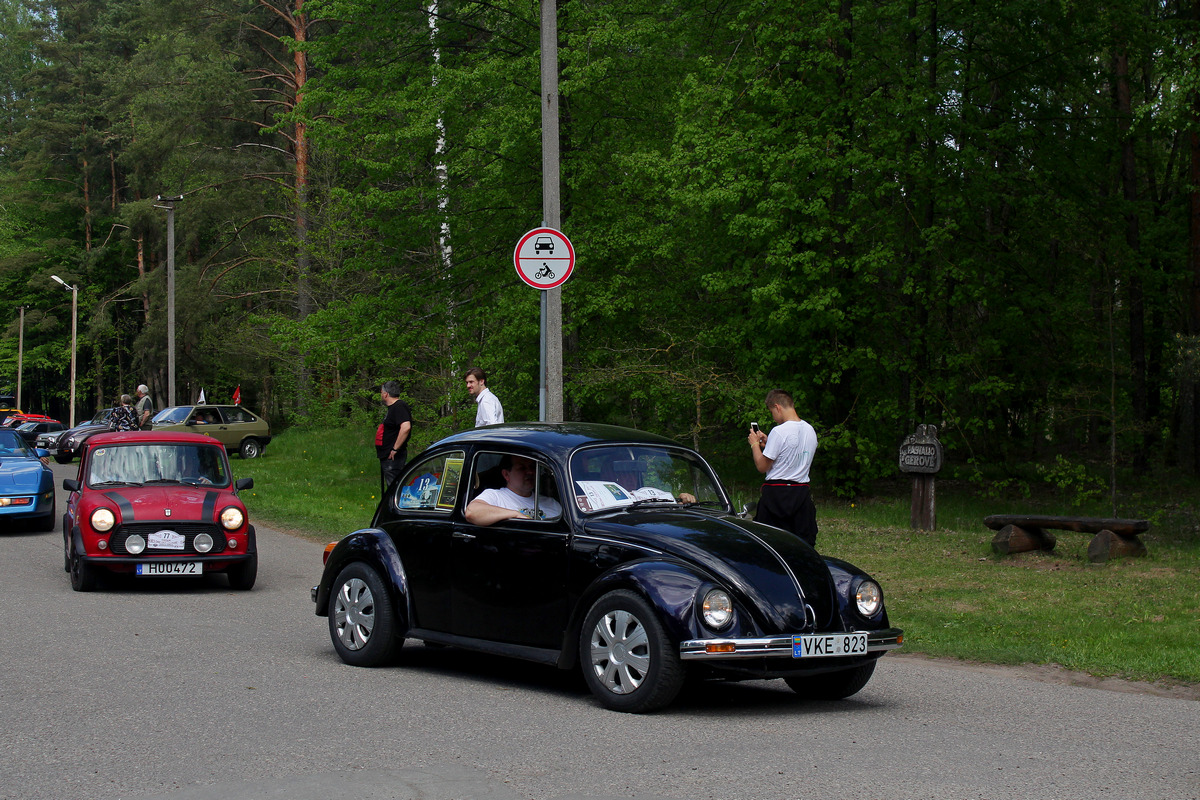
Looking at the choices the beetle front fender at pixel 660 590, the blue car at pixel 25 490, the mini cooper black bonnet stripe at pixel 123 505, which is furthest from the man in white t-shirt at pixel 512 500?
the blue car at pixel 25 490

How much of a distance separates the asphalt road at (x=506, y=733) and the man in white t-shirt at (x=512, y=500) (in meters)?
1.08

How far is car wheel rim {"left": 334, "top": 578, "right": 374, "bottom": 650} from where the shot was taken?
837 cm

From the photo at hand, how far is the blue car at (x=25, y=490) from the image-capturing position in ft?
57.3

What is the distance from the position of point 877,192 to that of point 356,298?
1048 cm

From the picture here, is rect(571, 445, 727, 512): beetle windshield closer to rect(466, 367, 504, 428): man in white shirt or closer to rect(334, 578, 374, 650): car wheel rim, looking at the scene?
rect(334, 578, 374, 650): car wheel rim

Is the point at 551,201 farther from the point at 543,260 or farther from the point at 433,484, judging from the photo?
the point at 433,484

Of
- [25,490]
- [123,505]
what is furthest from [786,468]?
A: [25,490]

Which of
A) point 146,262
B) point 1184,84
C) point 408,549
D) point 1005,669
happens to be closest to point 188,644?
point 408,549

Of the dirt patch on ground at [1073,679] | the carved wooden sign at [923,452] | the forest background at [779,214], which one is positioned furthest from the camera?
the forest background at [779,214]

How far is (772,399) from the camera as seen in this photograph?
10.0 m

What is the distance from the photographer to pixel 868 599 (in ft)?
23.5

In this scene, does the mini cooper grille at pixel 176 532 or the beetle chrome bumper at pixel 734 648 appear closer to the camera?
the beetle chrome bumper at pixel 734 648

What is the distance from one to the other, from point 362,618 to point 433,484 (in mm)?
1050

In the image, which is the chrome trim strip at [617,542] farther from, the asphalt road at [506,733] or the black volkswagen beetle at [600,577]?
the asphalt road at [506,733]
